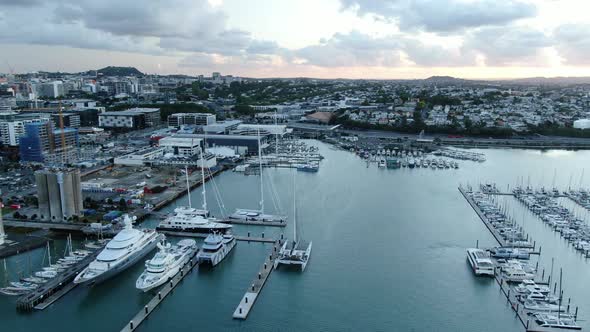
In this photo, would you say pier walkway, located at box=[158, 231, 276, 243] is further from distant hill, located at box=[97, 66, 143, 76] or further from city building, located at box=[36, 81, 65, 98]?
distant hill, located at box=[97, 66, 143, 76]

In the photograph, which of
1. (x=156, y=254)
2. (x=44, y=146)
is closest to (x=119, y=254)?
(x=156, y=254)

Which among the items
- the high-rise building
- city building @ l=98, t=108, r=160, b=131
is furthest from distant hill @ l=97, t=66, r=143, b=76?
the high-rise building

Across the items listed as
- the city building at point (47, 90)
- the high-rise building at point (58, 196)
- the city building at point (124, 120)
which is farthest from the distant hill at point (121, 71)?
the high-rise building at point (58, 196)

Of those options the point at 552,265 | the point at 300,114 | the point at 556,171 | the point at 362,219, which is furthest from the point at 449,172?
the point at 300,114

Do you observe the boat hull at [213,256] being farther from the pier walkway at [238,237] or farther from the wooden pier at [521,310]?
the wooden pier at [521,310]

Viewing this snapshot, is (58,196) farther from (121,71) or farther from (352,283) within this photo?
(121,71)

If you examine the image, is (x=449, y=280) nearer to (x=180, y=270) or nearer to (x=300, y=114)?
(x=180, y=270)
